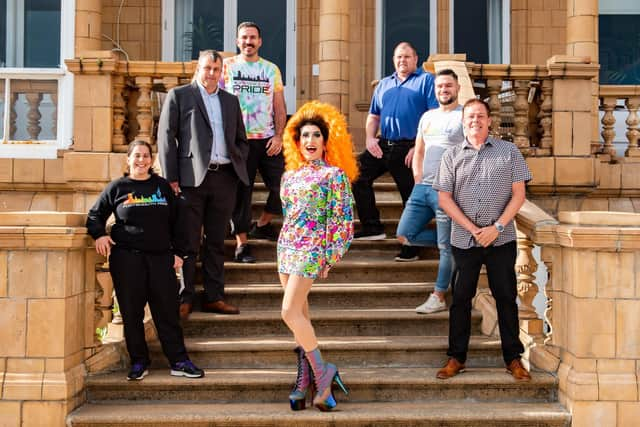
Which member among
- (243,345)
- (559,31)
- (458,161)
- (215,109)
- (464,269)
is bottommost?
(243,345)

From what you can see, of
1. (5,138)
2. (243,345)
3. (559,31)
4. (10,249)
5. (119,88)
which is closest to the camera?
(10,249)

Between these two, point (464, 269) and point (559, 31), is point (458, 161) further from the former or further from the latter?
point (559, 31)

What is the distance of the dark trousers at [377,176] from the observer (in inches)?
258

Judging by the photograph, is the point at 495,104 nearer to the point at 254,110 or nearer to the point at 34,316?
the point at 254,110

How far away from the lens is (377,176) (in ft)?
22.4

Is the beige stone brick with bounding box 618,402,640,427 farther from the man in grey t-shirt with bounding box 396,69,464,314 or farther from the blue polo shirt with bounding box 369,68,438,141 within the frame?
the blue polo shirt with bounding box 369,68,438,141

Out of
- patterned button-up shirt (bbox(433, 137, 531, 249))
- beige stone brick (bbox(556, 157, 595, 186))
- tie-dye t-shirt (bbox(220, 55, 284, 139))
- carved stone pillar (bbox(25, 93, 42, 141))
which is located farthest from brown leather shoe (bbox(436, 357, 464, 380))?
carved stone pillar (bbox(25, 93, 42, 141))

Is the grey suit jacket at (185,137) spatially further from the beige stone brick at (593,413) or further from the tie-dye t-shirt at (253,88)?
the beige stone brick at (593,413)

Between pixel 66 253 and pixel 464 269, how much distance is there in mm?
2543

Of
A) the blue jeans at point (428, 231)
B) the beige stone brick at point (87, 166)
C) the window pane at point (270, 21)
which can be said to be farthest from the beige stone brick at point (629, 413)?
the window pane at point (270, 21)

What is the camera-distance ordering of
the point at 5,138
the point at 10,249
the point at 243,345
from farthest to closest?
the point at 5,138 < the point at 243,345 < the point at 10,249

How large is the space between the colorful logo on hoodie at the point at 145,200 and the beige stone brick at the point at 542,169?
12.9 ft

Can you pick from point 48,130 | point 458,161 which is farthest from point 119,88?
point 458,161

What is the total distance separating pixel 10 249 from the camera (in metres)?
4.82
